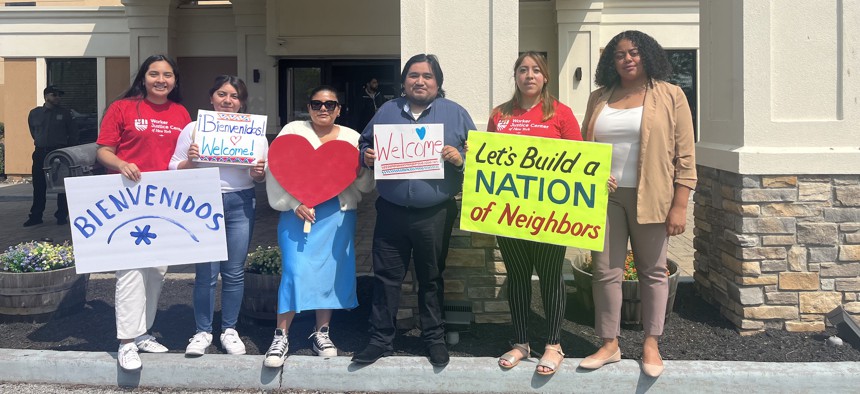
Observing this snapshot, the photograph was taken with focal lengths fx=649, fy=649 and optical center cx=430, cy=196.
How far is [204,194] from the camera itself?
4.00m

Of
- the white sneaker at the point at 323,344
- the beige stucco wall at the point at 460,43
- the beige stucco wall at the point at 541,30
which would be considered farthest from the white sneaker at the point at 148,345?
the beige stucco wall at the point at 541,30

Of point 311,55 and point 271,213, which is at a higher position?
point 311,55

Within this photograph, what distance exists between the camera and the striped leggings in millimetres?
3938

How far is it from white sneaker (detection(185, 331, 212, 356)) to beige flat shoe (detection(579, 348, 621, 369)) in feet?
7.67

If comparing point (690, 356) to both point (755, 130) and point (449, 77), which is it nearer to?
point (755, 130)

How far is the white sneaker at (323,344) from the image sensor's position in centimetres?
414

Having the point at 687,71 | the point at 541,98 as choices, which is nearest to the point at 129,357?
the point at 541,98

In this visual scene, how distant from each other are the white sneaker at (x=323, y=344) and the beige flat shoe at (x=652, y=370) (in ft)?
6.24

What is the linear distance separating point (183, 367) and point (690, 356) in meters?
3.21

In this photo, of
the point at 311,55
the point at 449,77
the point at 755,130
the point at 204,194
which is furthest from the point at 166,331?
the point at 311,55

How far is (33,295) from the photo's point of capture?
4.87 m

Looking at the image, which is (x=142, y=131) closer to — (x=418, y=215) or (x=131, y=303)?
(x=131, y=303)

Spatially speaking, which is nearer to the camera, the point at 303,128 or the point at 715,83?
the point at 303,128

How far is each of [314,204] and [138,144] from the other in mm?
1150
